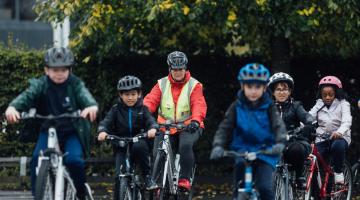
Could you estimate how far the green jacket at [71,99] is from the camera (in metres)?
10.0

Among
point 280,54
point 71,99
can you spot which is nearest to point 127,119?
point 71,99

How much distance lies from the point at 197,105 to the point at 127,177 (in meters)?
1.75

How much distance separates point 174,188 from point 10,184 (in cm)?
520

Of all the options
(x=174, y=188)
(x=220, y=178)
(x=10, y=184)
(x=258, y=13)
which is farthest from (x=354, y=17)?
(x=10, y=184)

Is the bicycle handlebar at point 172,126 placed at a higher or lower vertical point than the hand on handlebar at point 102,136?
higher

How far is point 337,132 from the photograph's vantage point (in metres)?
13.1

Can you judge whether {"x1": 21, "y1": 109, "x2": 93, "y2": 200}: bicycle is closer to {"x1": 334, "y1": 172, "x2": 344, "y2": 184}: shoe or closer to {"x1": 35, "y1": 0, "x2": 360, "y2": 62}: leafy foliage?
{"x1": 334, "y1": 172, "x2": 344, "y2": 184}: shoe

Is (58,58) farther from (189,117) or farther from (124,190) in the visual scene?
(189,117)

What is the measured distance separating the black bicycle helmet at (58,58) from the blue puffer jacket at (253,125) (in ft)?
5.50

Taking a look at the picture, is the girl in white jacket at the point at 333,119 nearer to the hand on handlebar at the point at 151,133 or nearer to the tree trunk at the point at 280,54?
the hand on handlebar at the point at 151,133

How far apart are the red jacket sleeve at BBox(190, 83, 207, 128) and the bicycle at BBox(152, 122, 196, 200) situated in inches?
9.3

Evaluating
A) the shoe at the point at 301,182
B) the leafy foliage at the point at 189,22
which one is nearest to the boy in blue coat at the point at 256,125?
the shoe at the point at 301,182

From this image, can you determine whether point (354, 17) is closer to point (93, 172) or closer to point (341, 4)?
point (341, 4)

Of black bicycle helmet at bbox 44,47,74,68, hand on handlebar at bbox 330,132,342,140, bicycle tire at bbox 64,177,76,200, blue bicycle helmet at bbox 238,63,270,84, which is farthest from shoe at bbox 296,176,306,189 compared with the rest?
black bicycle helmet at bbox 44,47,74,68
